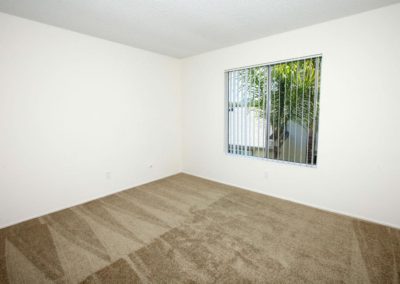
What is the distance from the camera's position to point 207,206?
9.96 ft

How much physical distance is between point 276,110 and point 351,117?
100cm

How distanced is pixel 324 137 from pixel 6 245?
407 centimetres

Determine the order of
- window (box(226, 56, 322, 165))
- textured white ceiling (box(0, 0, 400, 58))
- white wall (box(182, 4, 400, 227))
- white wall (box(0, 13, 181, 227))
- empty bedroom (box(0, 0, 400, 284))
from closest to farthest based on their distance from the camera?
1. empty bedroom (box(0, 0, 400, 284))
2. textured white ceiling (box(0, 0, 400, 58))
3. white wall (box(182, 4, 400, 227))
4. white wall (box(0, 13, 181, 227))
5. window (box(226, 56, 322, 165))

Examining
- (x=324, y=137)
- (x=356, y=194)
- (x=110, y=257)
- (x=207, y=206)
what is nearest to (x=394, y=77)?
(x=324, y=137)

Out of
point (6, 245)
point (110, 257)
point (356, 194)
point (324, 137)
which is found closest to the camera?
point (110, 257)

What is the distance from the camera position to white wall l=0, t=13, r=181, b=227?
247 centimetres

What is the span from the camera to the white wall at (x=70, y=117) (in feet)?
8.09

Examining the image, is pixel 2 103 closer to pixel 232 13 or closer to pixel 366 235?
pixel 232 13

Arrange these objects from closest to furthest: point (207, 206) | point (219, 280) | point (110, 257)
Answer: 1. point (219, 280)
2. point (110, 257)
3. point (207, 206)

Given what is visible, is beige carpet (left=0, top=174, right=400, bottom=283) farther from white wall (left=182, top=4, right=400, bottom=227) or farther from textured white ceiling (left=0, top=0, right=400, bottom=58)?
textured white ceiling (left=0, top=0, right=400, bottom=58)

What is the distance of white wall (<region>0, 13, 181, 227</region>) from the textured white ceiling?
36 cm

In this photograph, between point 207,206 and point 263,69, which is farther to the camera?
point 263,69

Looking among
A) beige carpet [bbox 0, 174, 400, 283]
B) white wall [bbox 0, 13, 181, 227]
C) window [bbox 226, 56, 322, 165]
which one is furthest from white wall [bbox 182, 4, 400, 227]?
white wall [bbox 0, 13, 181, 227]

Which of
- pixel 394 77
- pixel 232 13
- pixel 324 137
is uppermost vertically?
pixel 232 13
